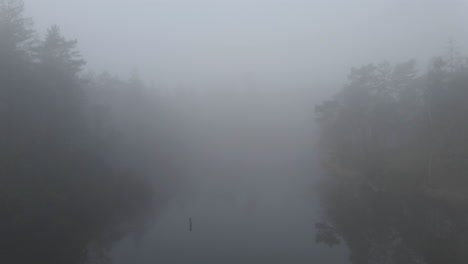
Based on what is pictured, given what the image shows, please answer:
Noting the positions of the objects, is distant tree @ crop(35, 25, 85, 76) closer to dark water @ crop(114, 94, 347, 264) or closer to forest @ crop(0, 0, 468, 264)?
forest @ crop(0, 0, 468, 264)

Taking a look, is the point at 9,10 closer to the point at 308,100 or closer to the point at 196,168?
the point at 196,168

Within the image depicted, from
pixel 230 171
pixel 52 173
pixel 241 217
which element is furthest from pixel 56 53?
pixel 230 171

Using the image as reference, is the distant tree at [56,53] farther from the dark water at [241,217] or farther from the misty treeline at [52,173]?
the dark water at [241,217]

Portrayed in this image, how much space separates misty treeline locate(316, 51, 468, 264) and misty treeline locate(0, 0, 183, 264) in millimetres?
11579

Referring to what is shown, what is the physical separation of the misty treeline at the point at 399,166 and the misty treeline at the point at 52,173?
38.0 feet

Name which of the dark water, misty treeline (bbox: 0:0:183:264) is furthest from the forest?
the dark water

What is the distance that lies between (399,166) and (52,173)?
77.1ft

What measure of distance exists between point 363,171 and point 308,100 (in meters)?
85.3

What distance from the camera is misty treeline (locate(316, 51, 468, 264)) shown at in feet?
65.7

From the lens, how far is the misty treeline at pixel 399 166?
20.0 metres

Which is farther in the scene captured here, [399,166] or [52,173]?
[399,166]

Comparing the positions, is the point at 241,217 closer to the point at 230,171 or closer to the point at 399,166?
the point at 399,166

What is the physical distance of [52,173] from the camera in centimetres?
2748

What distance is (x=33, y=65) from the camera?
3033cm
